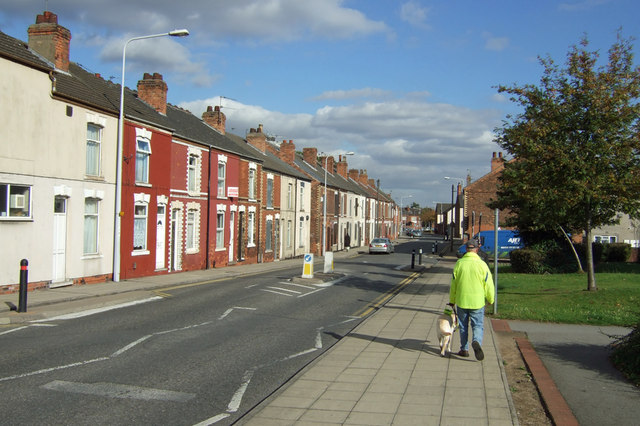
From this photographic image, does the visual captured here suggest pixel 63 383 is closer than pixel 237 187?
Yes

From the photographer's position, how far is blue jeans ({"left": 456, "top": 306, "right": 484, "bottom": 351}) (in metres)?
8.55

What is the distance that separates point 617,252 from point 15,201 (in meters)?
36.9

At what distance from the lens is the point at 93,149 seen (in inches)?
787

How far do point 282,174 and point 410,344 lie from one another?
32.1 m

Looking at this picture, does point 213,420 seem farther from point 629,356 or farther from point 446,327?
point 629,356

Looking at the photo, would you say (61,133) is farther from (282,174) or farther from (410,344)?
(282,174)

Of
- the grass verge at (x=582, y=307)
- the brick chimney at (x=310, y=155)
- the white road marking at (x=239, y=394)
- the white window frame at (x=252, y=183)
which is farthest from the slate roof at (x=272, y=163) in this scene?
the white road marking at (x=239, y=394)

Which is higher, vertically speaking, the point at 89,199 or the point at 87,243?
the point at 89,199

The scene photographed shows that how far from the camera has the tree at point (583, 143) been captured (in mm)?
16453

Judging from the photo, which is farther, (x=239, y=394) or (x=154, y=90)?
(x=154, y=90)

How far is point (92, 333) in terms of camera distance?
10.9 metres

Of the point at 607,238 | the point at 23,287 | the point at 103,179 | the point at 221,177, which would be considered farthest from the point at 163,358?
the point at 607,238

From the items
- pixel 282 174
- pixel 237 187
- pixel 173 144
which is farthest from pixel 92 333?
pixel 282 174

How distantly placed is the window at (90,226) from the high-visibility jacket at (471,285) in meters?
14.9
